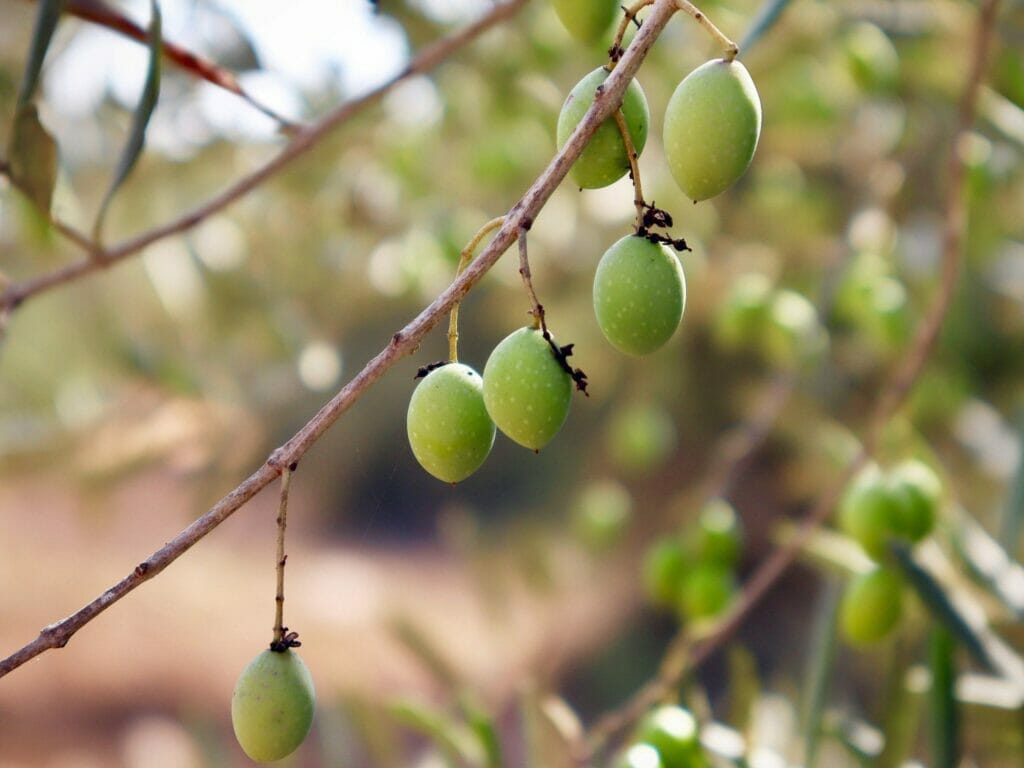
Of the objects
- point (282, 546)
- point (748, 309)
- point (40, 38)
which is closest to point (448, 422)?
point (282, 546)

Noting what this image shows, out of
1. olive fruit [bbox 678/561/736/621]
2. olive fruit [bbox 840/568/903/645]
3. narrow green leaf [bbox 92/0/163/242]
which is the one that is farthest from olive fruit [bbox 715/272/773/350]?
narrow green leaf [bbox 92/0/163/242]

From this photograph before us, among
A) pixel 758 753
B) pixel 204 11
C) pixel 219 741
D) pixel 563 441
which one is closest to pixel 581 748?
pixel 758 753

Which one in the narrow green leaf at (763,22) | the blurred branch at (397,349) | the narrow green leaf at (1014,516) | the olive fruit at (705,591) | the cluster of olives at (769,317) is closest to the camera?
the blurred branch at (397,349)

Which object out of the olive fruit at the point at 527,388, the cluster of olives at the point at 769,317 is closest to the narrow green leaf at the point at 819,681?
the cluster of olives at the point at 769,317

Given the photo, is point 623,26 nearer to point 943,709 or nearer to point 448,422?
point 448,422

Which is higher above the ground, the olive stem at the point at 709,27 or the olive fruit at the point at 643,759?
the olive stem at the point at 709,27

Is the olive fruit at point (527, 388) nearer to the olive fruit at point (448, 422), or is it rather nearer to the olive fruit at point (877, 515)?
the olive fruit at point (448, 422)

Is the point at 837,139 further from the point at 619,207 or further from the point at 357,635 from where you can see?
the point at 357,635
